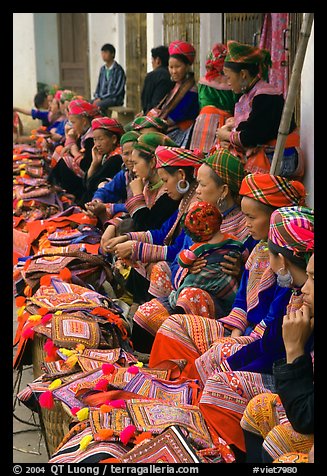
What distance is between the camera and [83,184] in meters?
8.13

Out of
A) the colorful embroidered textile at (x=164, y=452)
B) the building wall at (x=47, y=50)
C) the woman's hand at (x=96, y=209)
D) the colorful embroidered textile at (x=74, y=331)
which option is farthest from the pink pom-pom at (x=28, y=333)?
the building wall at (x=47, y=50)

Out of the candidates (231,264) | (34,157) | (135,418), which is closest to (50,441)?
(135,418)

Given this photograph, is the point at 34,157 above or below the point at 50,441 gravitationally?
above

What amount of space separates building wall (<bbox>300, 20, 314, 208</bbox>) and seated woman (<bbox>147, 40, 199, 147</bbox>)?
194cm

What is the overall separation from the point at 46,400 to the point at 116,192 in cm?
340

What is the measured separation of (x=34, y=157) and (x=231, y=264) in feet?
19.4

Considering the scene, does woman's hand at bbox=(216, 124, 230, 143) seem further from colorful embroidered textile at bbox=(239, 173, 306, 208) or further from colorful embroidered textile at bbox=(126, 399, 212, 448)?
colorful embroidered textile at bbox=(126, 399, 212, 448)

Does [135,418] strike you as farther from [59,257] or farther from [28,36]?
[28,36]

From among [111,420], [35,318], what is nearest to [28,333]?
[35,318]

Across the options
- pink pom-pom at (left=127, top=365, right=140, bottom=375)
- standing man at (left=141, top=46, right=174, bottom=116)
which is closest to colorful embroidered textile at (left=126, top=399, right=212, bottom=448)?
pink pom-pom at (left=127, top=365, right=140, bottom=375)

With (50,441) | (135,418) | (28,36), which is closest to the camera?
(135,418)

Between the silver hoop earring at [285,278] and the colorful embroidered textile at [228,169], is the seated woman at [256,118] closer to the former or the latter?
the colorful embroidered textile at [228,169]

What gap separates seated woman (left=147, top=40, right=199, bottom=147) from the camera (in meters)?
7.40

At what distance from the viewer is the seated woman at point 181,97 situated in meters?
7.40
